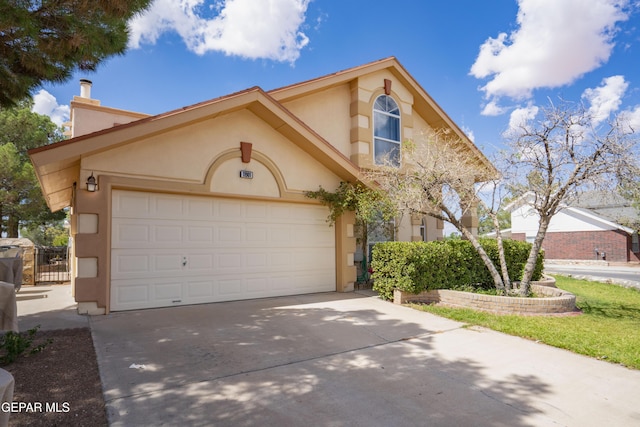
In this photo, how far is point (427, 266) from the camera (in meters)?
8.70

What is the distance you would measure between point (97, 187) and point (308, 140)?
497 centimetres

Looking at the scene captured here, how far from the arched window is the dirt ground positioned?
10.6 meters

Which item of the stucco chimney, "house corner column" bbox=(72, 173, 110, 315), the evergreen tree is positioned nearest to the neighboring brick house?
"house corner column" bbox=(72, 173, 110, 315)

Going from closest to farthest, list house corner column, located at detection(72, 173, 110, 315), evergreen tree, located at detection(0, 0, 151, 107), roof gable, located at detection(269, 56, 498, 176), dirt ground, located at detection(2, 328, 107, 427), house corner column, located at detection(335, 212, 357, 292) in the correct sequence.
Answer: dirt ground, located at detection(2, 328, 107, 427) < evergreen tree, located at detection(0, 0, 151, 107) < house corner column, located at detection(72, 173, 110, 315) < house corner column, located at detection(335, 212, 357, 292) < roof gable, located at detection(269, 56, 498, 176)

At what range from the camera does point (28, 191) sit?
64.5 ft

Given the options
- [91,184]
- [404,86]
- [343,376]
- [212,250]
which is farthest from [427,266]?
[404,86]

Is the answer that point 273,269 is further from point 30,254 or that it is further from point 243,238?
point 30,254

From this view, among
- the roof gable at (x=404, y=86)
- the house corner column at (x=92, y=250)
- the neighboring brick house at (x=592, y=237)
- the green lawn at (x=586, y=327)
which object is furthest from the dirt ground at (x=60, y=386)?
the neighboring brick house at (x=592, y=237)

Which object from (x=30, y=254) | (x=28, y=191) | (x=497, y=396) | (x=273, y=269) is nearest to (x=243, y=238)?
(x=273, y=269)

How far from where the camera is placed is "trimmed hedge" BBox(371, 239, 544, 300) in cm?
859

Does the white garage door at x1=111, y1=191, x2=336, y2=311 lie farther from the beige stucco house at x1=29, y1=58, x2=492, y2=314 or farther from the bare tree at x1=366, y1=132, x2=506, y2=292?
the bare tree at x1=366, y1=132, x2=506, y2=292

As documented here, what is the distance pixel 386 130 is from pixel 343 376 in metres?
10.8

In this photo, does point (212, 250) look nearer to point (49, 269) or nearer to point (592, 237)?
point (49, 269)

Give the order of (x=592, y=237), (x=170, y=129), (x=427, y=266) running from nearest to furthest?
(x=170, y=129), (x=427, y=266), (x=592, y=237)
